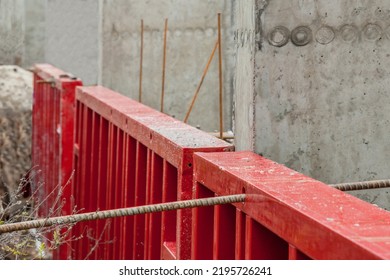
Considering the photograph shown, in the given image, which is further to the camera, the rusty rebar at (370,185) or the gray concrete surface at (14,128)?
the gray concrete surface at (14,128)

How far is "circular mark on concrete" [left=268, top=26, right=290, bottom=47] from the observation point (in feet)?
17.0

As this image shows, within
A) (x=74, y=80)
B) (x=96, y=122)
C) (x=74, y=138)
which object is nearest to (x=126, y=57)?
(x=74, y=80)

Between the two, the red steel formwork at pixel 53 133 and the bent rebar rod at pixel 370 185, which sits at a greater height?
the bent rebar rod at pixel 370 185

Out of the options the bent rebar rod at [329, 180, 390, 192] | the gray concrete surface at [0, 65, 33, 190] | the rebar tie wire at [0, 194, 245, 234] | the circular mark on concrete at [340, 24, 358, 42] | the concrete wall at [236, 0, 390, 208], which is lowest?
the gray concrete surface at [0, 65, 33, 190]

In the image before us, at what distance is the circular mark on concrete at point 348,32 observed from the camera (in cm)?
522

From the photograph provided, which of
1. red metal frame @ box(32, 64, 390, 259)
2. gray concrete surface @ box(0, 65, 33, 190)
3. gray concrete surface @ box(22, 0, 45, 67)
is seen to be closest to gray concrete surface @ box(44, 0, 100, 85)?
gray concrete surface @ box(22, 0, 45, 67)

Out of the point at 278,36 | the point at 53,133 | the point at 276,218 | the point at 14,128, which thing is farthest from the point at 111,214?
the point at 14,128

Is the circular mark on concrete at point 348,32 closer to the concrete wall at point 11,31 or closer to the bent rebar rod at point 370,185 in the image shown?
the bent rebar rod at point 370,185

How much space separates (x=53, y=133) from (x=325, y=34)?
6.65 m

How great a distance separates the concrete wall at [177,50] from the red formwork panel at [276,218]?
218 inches

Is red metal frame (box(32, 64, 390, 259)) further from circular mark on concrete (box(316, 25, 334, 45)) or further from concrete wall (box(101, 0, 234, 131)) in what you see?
concrete wall (box(101, 0, 234, 131))

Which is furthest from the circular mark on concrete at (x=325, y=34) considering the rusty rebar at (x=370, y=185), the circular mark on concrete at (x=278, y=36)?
the rusty rebar at (x=370, y=185)

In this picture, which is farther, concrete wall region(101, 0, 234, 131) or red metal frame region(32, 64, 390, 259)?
concrete wall region(101, 0, 234, 131)

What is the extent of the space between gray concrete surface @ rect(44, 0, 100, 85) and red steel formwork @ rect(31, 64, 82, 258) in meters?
2.35
